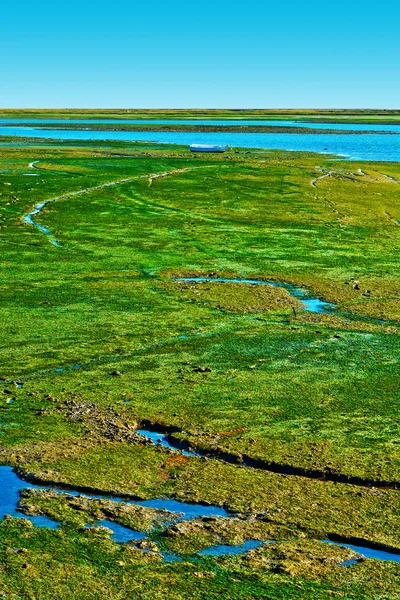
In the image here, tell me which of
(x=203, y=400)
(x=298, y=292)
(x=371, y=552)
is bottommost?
(x=371, y=552)

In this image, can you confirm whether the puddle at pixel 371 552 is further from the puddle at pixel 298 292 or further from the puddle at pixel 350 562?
the puddle at pixel 298 292

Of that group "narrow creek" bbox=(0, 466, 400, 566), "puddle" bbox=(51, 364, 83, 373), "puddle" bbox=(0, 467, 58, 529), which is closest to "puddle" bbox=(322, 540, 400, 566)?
"narrow creek" bbox=(0, 466, 400, 566)

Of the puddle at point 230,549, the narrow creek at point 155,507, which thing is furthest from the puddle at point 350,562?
the puddle at point 230,549

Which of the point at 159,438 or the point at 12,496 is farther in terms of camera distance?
the point at 159,438

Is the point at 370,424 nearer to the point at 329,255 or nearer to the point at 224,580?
the point at 224,580

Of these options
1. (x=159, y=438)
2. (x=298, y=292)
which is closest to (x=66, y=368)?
(x=159, y=438)

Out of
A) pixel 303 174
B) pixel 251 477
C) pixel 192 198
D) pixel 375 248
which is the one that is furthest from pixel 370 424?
pixel 303 174

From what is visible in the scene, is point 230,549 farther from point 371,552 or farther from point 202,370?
point 202,370
